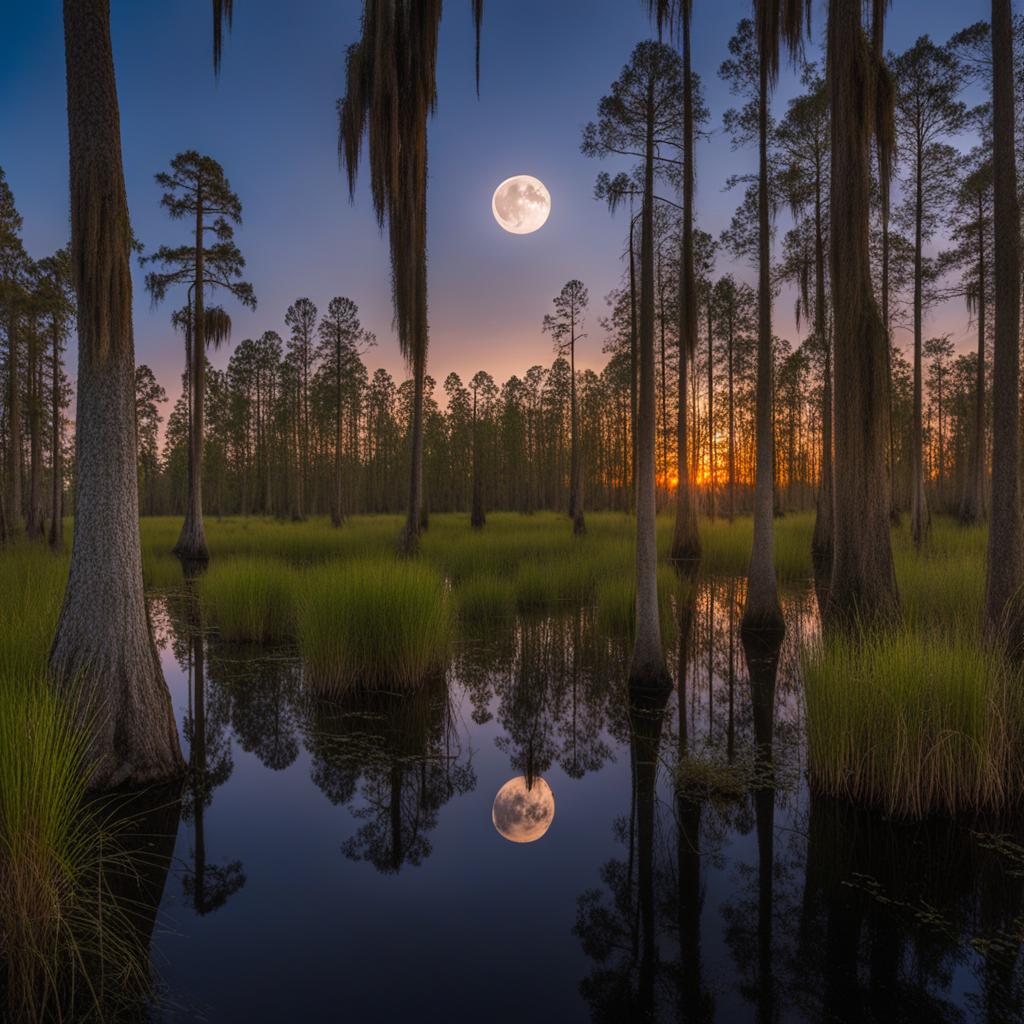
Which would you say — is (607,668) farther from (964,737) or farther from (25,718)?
(25,718)

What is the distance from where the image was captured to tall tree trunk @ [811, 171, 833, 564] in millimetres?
15055

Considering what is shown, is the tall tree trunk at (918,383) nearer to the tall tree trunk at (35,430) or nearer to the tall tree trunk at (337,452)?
the tall tree trunk at (337,452)

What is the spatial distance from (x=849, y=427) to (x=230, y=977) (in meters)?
8.55

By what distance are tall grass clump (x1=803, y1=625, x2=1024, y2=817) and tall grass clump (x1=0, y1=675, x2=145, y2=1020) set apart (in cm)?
511

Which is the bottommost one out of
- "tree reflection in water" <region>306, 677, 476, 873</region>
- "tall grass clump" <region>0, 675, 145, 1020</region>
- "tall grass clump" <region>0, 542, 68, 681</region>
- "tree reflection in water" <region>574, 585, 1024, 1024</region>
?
"tree reflection in water" <region>306, 677, 476, 873</region>

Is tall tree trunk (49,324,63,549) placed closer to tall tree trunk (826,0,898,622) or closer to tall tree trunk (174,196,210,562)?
tall tree trunk (174,196,210,562)

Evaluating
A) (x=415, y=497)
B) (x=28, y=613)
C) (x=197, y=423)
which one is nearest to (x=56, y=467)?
(x=197, y=423)

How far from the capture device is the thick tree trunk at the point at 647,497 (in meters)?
7.16

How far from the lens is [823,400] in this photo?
764 inches

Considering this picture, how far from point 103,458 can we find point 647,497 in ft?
19.1

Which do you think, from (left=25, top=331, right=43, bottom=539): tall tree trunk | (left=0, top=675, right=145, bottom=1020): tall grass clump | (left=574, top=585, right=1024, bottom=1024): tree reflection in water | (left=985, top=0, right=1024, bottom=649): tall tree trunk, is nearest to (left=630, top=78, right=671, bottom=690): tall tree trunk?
(left=574, top=585, right=1024, bottom=1024): tree reflection in water

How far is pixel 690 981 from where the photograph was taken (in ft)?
9.92

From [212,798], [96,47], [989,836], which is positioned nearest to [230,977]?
[212,798]

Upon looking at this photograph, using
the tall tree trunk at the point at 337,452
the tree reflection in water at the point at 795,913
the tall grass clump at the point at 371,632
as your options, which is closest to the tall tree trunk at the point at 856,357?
the tree reflection in water at the point at 795,913
